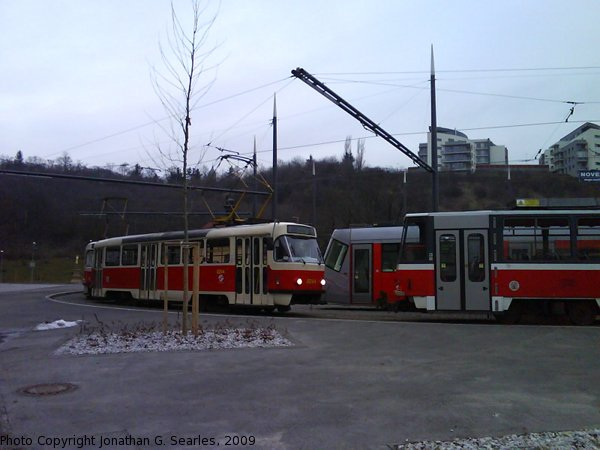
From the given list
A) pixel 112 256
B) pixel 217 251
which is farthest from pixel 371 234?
pixel 112 256

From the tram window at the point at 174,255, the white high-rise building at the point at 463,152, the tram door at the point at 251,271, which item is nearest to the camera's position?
the tram door at the point at 251,271

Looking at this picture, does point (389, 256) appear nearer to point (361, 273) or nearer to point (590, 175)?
point (361, 273)

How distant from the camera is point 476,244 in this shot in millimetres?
16406

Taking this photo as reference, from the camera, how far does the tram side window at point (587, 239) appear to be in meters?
15.8

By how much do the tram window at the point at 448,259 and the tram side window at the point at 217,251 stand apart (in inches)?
302

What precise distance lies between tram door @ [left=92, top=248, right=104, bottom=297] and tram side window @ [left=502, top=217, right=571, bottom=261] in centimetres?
1993

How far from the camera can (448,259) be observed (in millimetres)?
16484

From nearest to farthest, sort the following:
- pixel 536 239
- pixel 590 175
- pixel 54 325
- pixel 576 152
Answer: pixel 54 325, pixel 536 239, pixel 590 175, pixel 576 152

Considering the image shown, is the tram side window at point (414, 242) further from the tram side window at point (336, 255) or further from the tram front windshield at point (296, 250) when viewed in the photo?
the tram side window at point (336, 255)

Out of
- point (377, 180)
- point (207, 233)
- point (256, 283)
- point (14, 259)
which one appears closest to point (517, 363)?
point (256, 283)

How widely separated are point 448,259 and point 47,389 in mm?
11603

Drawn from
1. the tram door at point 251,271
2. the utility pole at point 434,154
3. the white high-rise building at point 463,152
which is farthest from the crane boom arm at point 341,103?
the white high-rise building at point 463,152

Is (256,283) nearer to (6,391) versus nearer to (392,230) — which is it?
(392,230)

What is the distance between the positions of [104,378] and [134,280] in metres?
17.6
